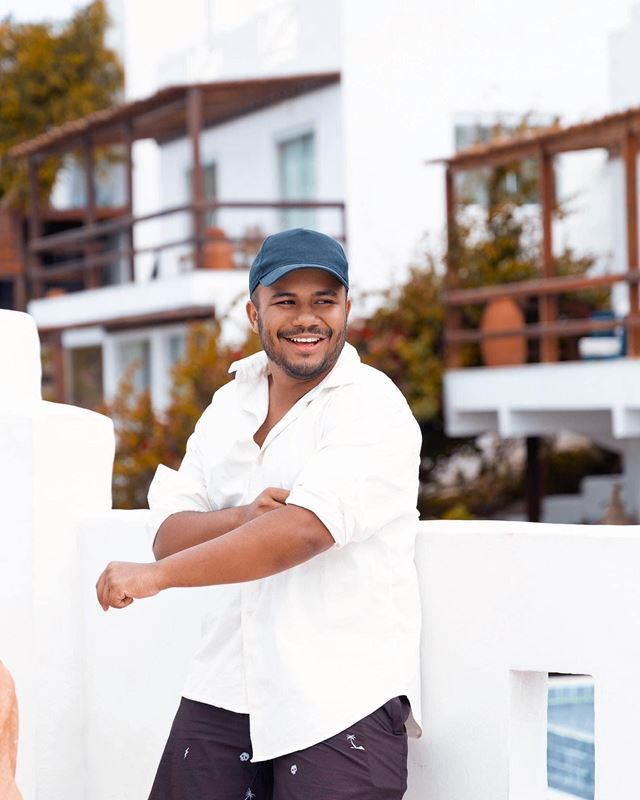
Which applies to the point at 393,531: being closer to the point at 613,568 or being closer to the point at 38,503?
the point at 613,568

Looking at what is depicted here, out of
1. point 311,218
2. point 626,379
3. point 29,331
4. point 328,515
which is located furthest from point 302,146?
point 328,515

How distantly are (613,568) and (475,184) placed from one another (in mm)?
12093

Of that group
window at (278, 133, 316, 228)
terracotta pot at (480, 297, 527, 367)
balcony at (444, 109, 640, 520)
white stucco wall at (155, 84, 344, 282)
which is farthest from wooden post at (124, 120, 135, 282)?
terracotta pot at (480, 297, 527, 367)

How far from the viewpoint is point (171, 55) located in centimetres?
2102

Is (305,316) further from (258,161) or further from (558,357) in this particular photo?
(258,161)

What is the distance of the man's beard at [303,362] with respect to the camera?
2.72 m

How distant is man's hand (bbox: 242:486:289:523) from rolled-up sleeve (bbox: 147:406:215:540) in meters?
0.32

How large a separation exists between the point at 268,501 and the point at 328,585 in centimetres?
21

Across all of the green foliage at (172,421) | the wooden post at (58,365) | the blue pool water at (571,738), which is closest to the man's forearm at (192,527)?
Answer: the blue pool water at (571,738)

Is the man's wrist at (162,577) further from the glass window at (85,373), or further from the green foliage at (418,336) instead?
the glass window at (85,373)

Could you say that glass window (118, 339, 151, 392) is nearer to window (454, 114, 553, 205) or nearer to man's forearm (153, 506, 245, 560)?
window (454, 114, 553, 205)

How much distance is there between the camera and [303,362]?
2.72 meters

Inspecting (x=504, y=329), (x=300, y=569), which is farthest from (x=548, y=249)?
(x=300, y=569)

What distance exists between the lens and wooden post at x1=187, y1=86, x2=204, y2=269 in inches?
627
